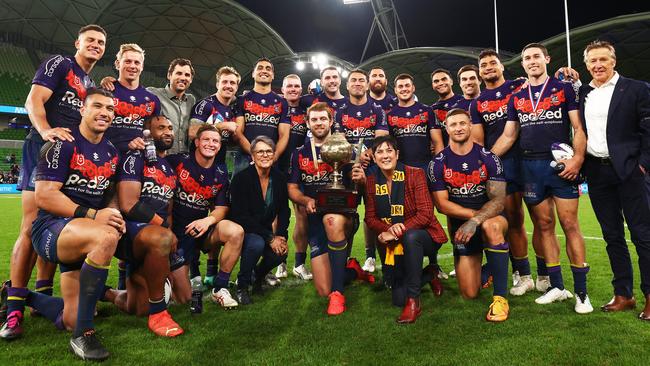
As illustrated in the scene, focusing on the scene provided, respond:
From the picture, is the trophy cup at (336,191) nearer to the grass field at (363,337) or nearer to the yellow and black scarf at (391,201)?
the yellow and black scarf at (391,201)

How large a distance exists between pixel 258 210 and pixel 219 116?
3.94 ft

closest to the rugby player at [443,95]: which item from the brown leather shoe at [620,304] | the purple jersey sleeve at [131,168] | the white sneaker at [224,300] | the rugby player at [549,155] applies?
the rugby player at [549,155]

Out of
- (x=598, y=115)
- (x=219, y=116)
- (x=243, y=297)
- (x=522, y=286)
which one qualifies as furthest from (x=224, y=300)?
(x=598, y=115)

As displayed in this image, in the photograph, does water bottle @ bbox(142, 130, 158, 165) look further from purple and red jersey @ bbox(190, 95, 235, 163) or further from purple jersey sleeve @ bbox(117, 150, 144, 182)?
purple and red jersey @ bbox(190, 95, 235, 163)

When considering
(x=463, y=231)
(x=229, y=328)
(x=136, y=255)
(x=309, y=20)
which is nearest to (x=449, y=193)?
(x=463, y=231)

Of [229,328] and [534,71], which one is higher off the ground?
[534,71]

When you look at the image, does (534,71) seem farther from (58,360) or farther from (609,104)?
(58,360)

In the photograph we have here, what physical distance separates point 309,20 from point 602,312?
54.7m

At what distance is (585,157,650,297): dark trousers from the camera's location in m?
3.03

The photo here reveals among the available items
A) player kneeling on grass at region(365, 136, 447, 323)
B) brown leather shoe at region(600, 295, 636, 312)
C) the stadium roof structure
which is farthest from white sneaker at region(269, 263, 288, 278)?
the stadium roof structure

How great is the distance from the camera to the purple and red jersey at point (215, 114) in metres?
4.41

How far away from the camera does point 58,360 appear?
2.31m

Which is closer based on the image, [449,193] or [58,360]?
[58,360]

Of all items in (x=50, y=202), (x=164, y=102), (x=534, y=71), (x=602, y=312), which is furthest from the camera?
(x=164, y=102)
